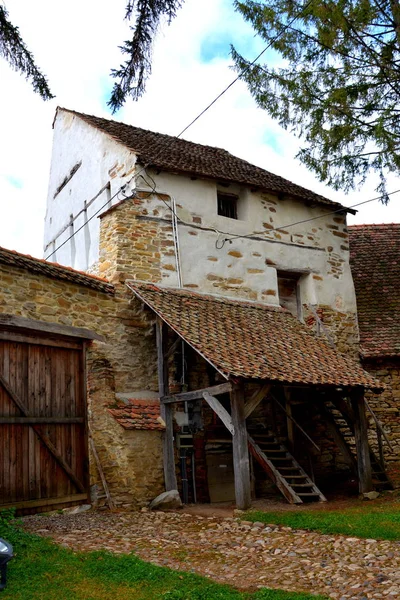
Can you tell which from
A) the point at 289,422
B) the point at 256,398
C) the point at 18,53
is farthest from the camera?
the point at 289,422

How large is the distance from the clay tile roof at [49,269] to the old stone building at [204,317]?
5 centimetres

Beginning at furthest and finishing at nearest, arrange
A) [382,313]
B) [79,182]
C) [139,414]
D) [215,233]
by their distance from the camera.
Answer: [79,182] → [382,313] → [215,233] → [139,414]

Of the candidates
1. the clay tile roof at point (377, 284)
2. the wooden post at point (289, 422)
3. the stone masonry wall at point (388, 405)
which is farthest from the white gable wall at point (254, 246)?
the wooden post at point (289, 422)

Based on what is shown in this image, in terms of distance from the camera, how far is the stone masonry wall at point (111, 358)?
9.73m

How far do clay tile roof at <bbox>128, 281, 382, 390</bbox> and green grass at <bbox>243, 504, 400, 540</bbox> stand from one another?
200 centimetres

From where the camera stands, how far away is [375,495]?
10883 millimetres

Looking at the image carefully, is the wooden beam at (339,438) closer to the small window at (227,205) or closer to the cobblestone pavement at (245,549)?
the cobblestone pavement at (245,549)

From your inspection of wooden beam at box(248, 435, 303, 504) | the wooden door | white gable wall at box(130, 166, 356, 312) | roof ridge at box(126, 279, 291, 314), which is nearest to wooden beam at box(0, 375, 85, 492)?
the wooden door

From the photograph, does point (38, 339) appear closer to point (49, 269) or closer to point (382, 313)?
point (49, 269)

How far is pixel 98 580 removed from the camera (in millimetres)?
5586

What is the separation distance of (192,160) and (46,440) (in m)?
7.27

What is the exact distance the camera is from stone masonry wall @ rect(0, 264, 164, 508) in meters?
9.73

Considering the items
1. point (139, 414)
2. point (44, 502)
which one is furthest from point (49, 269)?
point (44, 502)

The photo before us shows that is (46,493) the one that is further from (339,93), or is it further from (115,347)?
(339,93)
